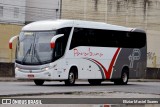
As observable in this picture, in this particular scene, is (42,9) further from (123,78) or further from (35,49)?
(35,49)

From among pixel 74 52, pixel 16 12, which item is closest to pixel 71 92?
pixel 74 52

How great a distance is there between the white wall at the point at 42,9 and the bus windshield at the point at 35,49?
3393 cm

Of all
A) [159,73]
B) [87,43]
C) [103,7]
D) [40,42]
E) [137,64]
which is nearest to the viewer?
[40,42]

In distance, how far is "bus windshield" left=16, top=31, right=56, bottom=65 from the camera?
1135 inches

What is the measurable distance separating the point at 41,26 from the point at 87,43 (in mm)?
3216

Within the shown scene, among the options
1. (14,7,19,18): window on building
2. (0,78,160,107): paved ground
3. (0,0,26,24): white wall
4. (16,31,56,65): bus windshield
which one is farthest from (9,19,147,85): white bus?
(14,7,19,18): window on building

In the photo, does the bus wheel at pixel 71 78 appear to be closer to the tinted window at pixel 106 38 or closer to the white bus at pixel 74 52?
the white bus at pixel 74 52

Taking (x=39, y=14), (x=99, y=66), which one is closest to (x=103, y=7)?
(x=39, y=14)

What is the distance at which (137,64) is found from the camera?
3669cm

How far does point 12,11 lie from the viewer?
61344 millimetres

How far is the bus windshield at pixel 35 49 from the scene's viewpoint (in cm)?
2883

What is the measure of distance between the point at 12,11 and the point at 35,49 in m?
33.1

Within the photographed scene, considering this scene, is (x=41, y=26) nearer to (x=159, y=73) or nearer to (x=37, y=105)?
(x=37, y=105)

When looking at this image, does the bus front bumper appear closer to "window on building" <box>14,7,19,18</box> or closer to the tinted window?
the tinted window
